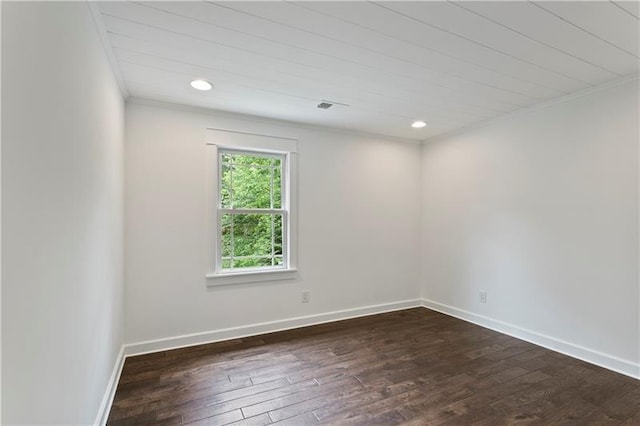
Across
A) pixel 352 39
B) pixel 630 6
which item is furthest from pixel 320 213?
pixel 630 6

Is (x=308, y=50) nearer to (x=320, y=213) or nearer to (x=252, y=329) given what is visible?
(x=320, y=213)

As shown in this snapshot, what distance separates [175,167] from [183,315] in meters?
1.42

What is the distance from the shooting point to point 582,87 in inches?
106

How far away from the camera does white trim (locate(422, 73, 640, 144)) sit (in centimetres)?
256

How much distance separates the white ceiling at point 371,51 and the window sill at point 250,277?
1680 mm

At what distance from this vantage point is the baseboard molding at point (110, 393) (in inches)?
72.6

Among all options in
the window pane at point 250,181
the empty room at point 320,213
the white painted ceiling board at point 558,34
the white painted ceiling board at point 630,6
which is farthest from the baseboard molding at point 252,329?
the white painted ceiling board at point 630,6

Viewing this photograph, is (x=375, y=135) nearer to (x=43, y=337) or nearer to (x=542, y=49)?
(x=542, y=49)

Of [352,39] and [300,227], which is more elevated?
[352,39]

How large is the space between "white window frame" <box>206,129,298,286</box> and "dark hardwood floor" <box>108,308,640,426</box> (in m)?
0.65

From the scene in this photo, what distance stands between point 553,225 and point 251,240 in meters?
2.98

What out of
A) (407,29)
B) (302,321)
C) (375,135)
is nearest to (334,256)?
(302,321)

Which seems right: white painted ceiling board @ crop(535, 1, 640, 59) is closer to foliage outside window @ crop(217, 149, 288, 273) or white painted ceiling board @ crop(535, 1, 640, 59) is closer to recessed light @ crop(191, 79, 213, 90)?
recessed light @ crop(191, 79, 213, 90)

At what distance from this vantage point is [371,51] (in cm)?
211
